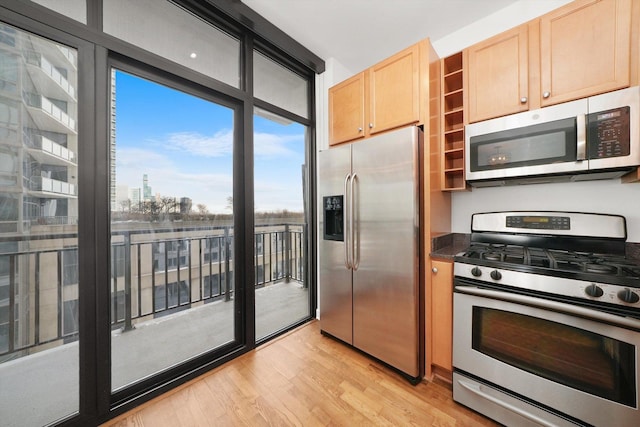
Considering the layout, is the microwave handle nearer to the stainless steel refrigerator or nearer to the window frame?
the stainless steel refrigerator

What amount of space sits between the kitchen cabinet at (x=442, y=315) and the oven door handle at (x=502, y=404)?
0.19 metres

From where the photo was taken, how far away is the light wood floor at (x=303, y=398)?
1438mm

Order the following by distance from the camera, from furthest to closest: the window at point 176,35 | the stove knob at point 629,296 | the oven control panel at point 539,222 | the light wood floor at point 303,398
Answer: the oven control panel at point 539,222, the window at point 176,35, the light wood floor at point 303,398, the stove knob at point 629,296

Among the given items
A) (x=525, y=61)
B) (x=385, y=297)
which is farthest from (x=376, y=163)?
(x=525, y=61)

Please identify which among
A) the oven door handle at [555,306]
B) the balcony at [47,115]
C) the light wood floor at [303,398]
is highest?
the balcony at [47,115]

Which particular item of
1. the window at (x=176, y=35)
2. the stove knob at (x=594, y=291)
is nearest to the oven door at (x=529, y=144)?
the stove knob at (x=594, y=291)

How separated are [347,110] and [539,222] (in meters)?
1.82

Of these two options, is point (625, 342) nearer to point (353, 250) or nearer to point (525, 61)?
point (353, 250)

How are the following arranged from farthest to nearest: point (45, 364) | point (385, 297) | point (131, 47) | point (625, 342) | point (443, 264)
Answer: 1. point (385, 297)
2. point (443, 264)
3. point (131, 47)
4. point (45, 364)
5. point (625, 342)

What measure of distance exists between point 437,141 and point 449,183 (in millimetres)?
403

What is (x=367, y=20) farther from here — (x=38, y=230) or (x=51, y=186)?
(x=38, y=230)

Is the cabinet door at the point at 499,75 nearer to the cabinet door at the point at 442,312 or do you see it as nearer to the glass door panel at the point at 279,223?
the cabinet door at the point at 442,312

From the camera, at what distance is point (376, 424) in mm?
1409

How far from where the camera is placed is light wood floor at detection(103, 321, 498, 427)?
1.44 m
